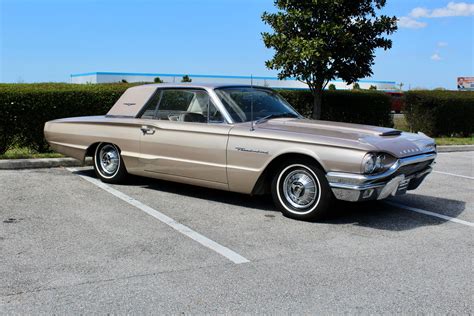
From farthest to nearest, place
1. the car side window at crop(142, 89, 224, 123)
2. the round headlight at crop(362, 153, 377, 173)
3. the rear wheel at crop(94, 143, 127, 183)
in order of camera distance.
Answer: the rear wheel at crop(94, 143, 127, 183)
the car side window at crop(142, 89, 224, 123)
the round headlight at crop(362, 153, 377, 173)

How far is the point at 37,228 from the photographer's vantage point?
5.23 metres

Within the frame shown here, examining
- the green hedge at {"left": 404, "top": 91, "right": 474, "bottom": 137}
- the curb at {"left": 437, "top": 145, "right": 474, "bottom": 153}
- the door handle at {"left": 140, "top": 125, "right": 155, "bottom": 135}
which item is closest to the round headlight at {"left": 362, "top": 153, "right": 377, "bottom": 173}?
the door handle at {"left": 140, "top": 125, "right": 155, "bottom": 135}

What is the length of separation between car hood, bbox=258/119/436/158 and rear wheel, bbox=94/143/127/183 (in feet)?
7.65

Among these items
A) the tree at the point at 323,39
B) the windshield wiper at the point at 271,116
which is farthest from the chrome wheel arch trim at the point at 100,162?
the tree at the point at 323,39

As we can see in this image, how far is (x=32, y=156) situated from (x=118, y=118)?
8.91ft

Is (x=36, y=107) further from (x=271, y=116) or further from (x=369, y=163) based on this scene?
(x=369, y=163)

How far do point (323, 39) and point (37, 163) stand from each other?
270 inches

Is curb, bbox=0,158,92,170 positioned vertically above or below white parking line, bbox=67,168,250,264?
above

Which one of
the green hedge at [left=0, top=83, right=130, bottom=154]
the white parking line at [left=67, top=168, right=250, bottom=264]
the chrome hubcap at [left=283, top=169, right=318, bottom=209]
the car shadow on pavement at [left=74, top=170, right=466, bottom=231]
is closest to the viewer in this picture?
the white parking line at [left=67, top=168, right=250, bottom=264]

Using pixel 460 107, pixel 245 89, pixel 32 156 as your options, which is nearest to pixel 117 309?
pixel 245 89

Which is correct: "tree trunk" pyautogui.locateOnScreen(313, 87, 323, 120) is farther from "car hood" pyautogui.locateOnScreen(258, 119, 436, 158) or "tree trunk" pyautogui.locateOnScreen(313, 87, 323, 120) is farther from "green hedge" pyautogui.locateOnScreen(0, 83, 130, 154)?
"car hood" pyautogui.locateOnScreen(258, 119, 436, 158)

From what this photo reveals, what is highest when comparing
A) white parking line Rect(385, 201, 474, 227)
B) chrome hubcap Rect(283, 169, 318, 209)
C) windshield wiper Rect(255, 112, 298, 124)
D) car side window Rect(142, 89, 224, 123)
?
car side window Rect(142, 89, 224, 123)

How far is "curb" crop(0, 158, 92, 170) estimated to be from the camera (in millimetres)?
8602

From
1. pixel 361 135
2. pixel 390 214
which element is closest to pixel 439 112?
pixel 390 214
